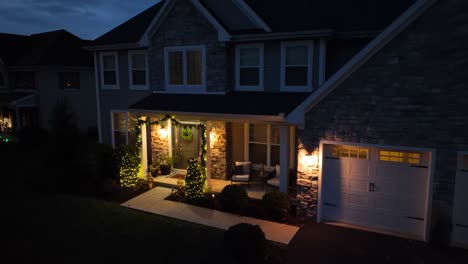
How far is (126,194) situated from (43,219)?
10.8 ft

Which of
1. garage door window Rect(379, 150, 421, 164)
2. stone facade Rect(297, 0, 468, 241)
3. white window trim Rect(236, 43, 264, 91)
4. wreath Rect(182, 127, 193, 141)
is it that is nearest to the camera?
stone facade Rect(297, 0, 468, 241)

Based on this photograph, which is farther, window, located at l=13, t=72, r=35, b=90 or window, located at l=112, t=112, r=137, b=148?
window, located at l=13, t=72, r=35, b=90

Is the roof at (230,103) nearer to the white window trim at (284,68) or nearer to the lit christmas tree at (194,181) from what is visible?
the white window trim at (284,68)

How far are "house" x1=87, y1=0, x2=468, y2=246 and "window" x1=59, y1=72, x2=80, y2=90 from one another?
1083 cm

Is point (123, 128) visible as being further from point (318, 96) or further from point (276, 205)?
point (318, 96)

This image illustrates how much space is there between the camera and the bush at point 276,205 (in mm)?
11172

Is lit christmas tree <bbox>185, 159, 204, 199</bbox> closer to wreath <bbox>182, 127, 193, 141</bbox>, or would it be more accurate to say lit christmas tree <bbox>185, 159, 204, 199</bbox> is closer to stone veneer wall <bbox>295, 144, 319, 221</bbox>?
wreath <bbox>182, 127, 193, 141</bbox>

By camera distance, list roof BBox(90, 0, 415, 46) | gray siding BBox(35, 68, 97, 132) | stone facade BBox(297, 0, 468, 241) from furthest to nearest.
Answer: gray siding BBox(35, 68, 97, 132)
roof BBox(90, 0, 415, 46)
stone facade BBox(297, 0, 468, 241)

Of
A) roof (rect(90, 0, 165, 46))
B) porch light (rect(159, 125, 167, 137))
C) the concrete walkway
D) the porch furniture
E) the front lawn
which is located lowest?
the front lawn

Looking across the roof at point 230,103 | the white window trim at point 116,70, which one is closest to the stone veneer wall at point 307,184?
the roof at point 230,103

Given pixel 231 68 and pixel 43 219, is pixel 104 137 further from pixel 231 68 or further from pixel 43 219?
pixel 231 68

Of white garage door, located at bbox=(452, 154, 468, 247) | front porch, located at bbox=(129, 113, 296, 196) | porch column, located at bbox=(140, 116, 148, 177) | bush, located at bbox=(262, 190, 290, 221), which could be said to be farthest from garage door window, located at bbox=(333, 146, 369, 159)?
porch column, located at bbox=(140, 116, 148, 177)

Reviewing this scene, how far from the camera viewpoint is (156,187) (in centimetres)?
1470

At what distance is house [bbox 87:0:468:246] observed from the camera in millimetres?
8867
